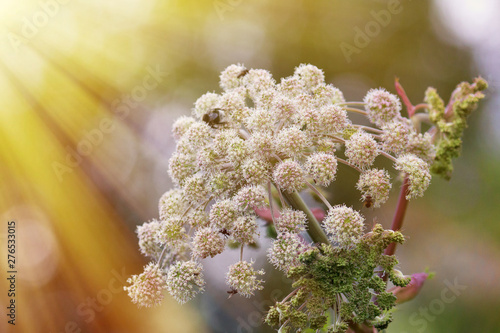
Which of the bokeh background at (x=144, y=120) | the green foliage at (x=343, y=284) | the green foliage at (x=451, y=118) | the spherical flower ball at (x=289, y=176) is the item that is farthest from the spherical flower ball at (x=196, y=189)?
the bokeh background at (x=144, y=120)

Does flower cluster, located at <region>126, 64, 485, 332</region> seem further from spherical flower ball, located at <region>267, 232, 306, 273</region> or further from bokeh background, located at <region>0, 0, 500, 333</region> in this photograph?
bokeh background, located at <region>0, 0, 500, 333</region>

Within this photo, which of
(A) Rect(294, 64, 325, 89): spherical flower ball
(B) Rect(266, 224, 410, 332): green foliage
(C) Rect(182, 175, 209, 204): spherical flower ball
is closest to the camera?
(B) Rect(266, 224, 410, 332): green foliage

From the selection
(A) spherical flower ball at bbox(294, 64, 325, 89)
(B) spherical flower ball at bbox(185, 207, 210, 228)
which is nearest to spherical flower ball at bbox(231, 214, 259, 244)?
(B) spherical flower ball at bbox(185, 207, 210, 228)

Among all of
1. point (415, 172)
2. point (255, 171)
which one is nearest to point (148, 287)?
point (255, 171)

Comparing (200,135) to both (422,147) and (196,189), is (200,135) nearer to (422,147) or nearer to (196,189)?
(196,189)

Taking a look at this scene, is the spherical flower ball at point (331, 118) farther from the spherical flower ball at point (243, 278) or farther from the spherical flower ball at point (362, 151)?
the spherical flower ball at point (243, 278)
